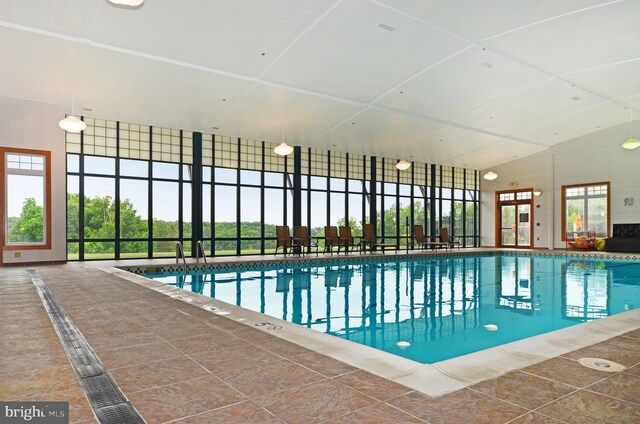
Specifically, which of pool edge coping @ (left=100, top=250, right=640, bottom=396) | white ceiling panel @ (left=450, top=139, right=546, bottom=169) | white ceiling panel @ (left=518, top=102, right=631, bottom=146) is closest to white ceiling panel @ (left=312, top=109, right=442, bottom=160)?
white ceiling panel @ (left=450, top=139, right=546, bottom=169)

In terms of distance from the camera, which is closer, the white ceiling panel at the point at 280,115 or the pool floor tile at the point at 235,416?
the pool floor tile at the point at 235,416

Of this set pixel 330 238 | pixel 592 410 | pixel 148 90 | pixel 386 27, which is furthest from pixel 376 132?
pixel 592 410

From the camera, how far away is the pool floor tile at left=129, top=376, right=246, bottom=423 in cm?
166

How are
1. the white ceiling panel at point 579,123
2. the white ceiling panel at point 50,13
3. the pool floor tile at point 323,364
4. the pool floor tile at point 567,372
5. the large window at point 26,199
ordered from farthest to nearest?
the white ceiling panel at point 579,123, the large window at point 26,199, the white ceiling panel at point 50,13, the pool floor tile at point 323,364, the pool floor tile at point 567,372

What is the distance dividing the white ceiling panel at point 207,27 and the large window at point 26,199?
3675 millimetres

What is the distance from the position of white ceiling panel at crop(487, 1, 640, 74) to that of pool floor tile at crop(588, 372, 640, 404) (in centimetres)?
607

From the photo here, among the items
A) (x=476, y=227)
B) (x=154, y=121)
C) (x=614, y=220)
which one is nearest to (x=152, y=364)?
(x=154, y=121)

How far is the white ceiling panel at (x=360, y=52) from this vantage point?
19.8 feet

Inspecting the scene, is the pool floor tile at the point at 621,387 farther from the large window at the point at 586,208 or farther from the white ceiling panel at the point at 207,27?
the large window at the point at 586,208

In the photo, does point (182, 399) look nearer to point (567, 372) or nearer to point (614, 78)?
point (567, 372)

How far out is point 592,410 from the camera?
1.70 metres

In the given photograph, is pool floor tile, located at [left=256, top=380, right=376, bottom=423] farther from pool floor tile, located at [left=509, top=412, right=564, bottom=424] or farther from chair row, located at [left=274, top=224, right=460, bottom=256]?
chair row, located at [left=274, top=224, right=460, bottom=256]

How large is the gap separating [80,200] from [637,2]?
1072 cm

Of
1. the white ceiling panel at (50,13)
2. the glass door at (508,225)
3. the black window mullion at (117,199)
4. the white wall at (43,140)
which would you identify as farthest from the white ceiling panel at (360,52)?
the glass door at (508,225)
